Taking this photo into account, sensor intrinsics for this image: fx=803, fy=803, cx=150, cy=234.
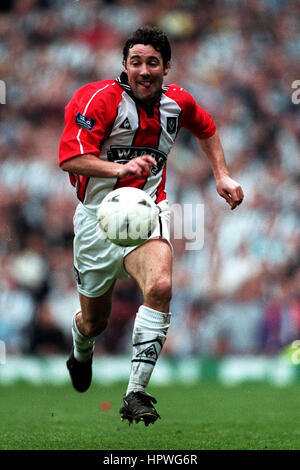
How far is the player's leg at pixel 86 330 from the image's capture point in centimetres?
627

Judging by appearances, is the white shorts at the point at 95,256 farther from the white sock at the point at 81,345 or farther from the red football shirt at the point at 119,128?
the white sock at the point at 81,345

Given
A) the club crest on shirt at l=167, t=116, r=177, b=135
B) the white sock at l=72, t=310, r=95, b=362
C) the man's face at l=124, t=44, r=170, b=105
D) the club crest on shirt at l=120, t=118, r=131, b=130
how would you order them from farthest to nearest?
the white sock at l=72, t=310, r=95, b=362 < the club crest on shirt at l=167, t=116, r=177, b=135 < the club crest on shirt at l=120, t=118, r=131, b=130 < the man's face at l=124, t=44, r=170, b=105

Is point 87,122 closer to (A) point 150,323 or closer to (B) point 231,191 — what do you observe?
(B) point 231,191

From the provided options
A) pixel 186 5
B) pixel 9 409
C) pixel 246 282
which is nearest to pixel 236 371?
pixel 246 282

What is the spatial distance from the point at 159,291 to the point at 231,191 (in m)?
1.07

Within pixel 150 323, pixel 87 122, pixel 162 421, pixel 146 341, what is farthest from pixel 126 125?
pixel 162 421

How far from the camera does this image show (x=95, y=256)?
603 centimetres

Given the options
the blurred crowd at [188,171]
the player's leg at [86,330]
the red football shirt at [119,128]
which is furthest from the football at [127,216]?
the blurred crowd at [188,171]

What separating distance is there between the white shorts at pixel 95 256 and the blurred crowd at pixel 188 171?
731 centimetres

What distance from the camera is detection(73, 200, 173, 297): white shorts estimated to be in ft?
19.2

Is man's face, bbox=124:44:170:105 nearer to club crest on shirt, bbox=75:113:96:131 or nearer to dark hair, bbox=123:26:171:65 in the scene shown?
dark hair, bbox=123:26:171:65

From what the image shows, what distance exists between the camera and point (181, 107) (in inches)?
236

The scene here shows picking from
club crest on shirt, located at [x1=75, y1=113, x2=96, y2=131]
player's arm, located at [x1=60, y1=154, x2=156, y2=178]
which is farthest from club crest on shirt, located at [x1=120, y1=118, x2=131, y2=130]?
player's arm, located at [x1=60, y1=154, x2=156, y2=178]

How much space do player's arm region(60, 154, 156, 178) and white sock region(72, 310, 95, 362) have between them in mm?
1757
